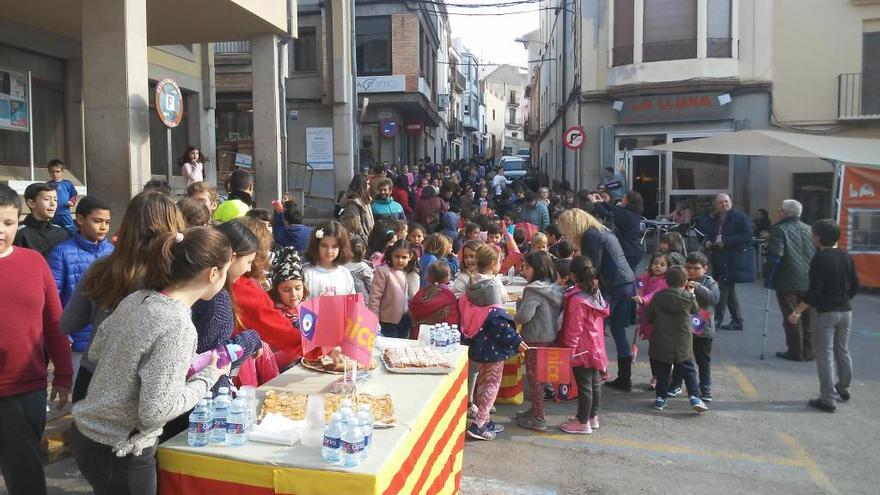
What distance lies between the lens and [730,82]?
56.2ft

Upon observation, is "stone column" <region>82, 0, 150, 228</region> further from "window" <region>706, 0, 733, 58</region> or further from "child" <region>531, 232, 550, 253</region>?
"window" <region>706, 0, 733, 58</region>

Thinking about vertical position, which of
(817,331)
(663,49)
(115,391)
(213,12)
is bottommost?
(817,331)

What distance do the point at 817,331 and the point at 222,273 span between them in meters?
5.58

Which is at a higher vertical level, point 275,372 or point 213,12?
point 213,12

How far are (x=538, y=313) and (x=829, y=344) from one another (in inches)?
108

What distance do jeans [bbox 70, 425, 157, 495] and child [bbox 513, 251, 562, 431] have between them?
11.3ft

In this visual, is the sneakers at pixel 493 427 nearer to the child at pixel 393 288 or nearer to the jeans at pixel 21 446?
the child at pixel 393 288

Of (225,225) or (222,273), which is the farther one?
(225,225)

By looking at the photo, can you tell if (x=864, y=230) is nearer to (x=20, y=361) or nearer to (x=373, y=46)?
(x=20, y=361)

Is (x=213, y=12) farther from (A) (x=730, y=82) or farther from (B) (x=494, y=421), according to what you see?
(A) (x=730, y=82)

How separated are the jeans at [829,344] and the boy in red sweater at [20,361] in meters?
6.04

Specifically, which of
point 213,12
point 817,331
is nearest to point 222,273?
point 817,331

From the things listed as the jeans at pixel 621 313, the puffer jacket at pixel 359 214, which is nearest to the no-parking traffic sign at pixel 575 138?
the puffer jacket at pixel 359 214

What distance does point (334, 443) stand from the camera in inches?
96.1
